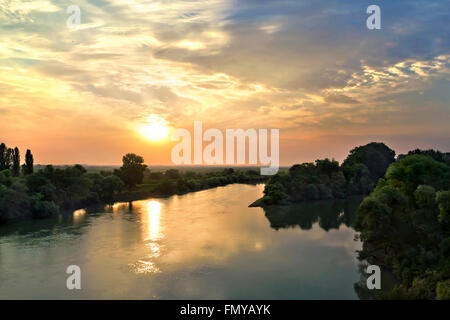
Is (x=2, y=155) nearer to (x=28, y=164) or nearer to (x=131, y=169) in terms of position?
(x=28, y=164)

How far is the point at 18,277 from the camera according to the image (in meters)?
26.9

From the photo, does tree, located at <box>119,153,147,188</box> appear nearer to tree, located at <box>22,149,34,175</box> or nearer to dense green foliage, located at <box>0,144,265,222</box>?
dense green foliage, located at <box>0,144,265,222</box>

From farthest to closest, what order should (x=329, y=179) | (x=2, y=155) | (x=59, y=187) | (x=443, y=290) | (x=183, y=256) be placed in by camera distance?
(x=329, y=179) < (x=2, y=155) < (x=59, y=187) < (x=183, y=256) < (x=443, y=290)

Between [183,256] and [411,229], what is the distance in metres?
21.3

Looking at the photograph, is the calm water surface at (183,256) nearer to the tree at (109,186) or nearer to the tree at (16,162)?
the tree at (109,186)

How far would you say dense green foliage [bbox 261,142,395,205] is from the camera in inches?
2936

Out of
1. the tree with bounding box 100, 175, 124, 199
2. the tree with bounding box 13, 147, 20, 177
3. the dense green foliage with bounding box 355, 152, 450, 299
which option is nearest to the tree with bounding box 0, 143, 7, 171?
the tree with bounding box 13, 147, 20, 177

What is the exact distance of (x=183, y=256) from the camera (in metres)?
32.3

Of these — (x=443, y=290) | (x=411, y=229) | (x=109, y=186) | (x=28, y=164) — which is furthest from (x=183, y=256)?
(x=28, y=164)

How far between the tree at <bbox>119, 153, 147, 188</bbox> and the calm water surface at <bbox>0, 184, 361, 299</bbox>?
34.9m

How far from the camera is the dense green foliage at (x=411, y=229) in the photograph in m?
22.1

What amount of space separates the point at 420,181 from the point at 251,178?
124 m
